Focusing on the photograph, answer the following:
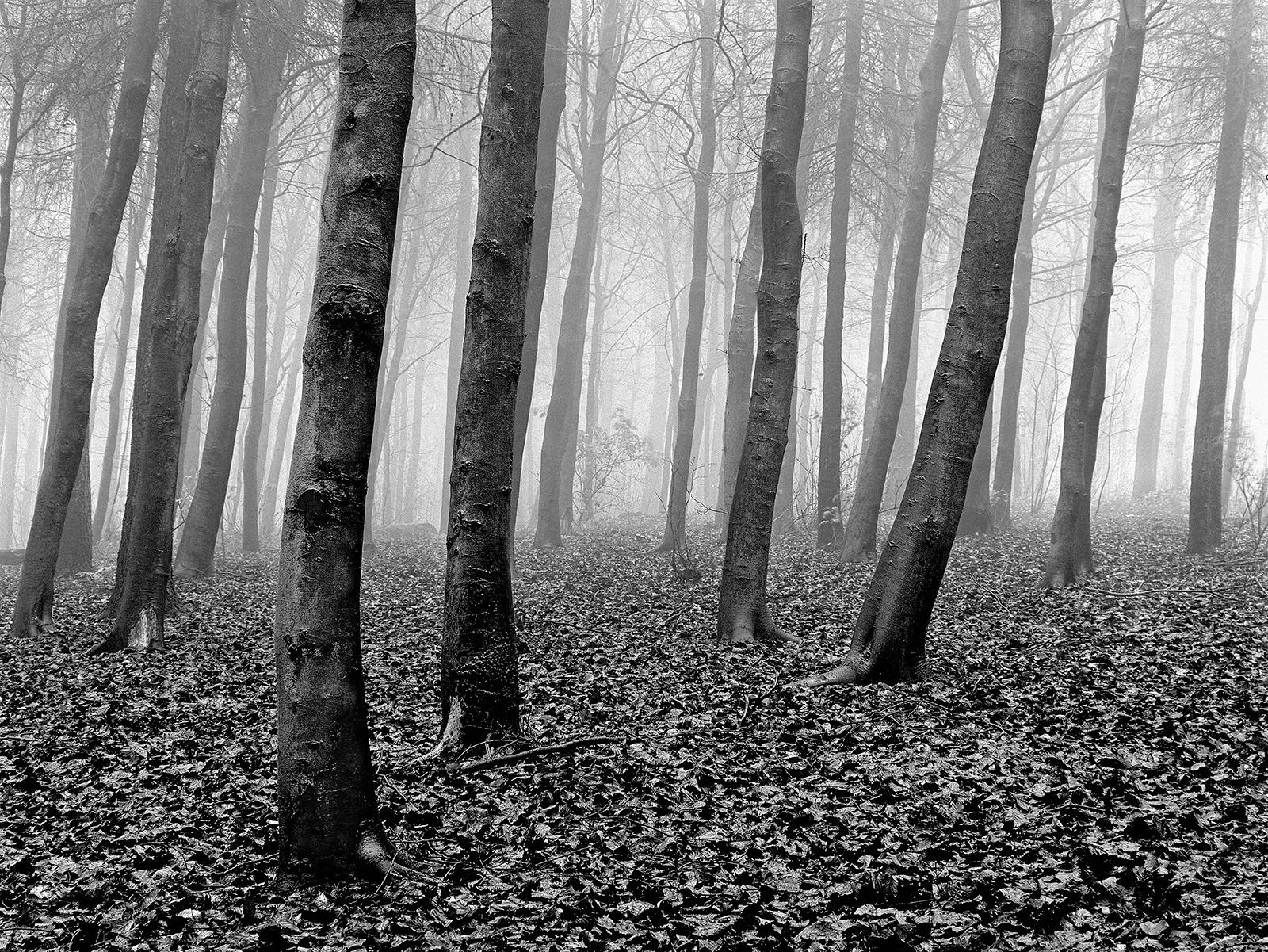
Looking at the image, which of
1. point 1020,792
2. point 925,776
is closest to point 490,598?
point 925,776

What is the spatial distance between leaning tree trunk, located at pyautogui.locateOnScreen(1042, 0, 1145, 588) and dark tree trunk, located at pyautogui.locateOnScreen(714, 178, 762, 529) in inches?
189

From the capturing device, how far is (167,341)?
833 cm

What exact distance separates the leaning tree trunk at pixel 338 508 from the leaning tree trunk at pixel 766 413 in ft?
14.3

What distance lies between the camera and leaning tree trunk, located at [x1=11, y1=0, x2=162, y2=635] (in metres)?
8.65

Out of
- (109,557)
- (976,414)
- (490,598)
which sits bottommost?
(109,557)

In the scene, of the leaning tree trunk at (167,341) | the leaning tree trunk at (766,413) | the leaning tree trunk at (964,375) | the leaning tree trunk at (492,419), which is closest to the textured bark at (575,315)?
the leaning tree trunk at (167,341)

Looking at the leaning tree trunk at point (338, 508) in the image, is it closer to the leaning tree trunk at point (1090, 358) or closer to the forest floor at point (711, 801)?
the forest floor at point (711, 801)

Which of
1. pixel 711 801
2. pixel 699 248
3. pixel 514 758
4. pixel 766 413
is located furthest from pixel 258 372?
pixel 711 801

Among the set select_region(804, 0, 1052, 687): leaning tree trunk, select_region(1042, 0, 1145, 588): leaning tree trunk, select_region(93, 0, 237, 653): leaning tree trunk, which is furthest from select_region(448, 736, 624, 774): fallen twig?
select_region(1042, 0, 1145, 588): leaning tree trunk

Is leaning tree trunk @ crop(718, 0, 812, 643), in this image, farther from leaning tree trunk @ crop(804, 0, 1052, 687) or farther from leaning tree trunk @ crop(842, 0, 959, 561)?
leaning tree trunk @ crop(842, 0, 959, 561)

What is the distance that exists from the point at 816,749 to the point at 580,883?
1887mm

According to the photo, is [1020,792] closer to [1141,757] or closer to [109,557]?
[1141,757]

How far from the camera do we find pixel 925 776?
460 cm

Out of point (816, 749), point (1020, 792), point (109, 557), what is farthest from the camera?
point (109, 557)
